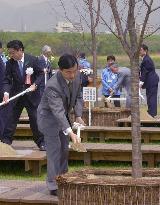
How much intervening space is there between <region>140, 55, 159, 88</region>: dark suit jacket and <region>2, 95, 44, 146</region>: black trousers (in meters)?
5.07

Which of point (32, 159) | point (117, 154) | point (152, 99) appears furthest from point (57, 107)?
point (152, 99)

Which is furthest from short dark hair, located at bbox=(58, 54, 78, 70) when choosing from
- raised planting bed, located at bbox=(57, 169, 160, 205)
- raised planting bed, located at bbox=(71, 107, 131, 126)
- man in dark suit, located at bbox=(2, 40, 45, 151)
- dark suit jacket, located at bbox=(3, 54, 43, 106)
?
raised planting bed, located at bbox=(71, 107, 131, 126)

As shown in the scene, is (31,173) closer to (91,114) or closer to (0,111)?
(0,111)

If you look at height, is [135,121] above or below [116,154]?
above

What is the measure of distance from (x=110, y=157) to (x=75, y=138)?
3965 mm

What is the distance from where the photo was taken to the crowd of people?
22.4 feet

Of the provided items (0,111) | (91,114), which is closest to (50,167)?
(0,111)

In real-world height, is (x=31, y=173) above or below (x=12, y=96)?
below

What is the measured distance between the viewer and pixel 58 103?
6.74 m

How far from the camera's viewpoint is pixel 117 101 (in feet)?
55.6

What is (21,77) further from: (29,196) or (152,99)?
(152,99)

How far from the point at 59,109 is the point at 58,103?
0.08 m

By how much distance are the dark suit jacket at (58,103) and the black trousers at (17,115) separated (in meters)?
2.88

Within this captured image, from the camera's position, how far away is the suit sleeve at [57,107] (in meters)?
6.56
